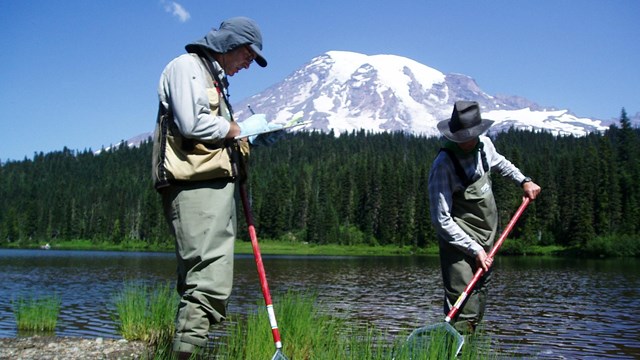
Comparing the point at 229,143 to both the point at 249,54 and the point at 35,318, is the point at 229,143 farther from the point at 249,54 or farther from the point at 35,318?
the point at 35,318

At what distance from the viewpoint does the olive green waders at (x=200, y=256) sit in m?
4.05

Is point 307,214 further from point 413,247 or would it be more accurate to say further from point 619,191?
point 619,191

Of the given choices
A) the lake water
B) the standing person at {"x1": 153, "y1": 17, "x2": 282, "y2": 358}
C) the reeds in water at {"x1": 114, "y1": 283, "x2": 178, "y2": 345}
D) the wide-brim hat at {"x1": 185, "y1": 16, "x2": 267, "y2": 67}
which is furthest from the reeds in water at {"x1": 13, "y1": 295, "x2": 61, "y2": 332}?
the wide-brim hat at {"x1": 185, "y1": 16, "x2": 267, "y2": 67}

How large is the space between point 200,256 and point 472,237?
2.91m

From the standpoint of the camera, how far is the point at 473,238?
571 cm

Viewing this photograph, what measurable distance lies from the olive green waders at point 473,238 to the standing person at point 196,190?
2.45 metres

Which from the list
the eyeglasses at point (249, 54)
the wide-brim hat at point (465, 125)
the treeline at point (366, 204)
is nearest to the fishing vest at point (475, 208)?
the wide-brim hat at point (465, 125)

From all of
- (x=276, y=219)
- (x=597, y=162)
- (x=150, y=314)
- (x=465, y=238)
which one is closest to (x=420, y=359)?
(x=465, y=238)

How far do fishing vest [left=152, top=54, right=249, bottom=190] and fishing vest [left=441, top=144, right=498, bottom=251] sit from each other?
2455 mm

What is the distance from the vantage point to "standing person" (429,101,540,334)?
5.53 m

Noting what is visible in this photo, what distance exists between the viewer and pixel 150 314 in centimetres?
1007

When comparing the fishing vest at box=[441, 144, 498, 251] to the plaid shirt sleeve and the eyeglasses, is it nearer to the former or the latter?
the plaid shirt sleeve

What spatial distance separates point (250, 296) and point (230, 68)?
788 inches

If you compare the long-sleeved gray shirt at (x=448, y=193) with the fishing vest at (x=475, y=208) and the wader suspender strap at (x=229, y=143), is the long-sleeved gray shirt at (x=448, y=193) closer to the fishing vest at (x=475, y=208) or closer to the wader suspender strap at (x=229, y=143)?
the fishing vest at (x=475, y=208)
